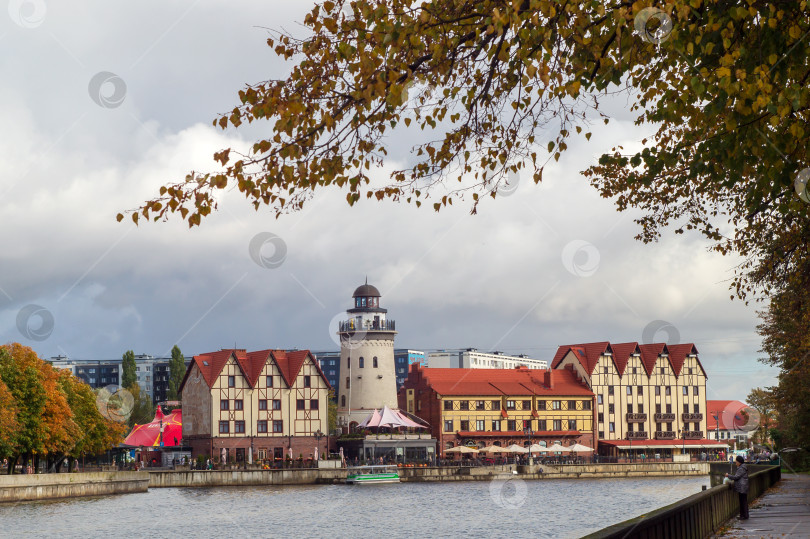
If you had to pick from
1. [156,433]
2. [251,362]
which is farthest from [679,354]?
[156,433]

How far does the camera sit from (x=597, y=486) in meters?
83.5

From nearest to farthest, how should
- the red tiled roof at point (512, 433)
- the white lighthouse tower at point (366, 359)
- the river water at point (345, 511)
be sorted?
1. the river water at point (345, 511)
2. the white lighthouse tower at point (366, 359)
3. the red tiled roof at point (512, 433)

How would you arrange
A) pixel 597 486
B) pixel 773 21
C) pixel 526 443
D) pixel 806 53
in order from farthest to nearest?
pixel 526 443
pixel 597 486
pixel 806 53
pixel 773 21

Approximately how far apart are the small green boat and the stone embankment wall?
58.4 ft

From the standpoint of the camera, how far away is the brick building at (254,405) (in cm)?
9375

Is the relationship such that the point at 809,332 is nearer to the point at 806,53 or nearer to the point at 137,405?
the point at 806,53

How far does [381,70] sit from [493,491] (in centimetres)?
7202

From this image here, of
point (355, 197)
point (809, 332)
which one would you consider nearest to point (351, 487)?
point (809, 332)

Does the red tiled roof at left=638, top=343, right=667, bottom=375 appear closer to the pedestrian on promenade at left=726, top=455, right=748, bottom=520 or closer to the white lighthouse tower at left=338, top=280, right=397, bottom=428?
the white lighthouse tower at left=338, top=280, right=397, bottom=428

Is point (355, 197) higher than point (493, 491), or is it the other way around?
point (355, 197)

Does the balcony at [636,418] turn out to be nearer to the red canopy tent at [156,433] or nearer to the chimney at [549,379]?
the chimney at [549,379]

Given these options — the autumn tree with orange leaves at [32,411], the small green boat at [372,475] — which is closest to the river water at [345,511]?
the small green boat at [372,475]

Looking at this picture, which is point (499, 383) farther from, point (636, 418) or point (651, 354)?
point (651, 354)

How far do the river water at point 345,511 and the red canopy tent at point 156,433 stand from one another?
4884 millimetres
